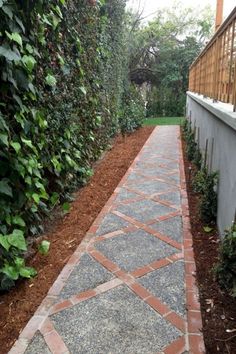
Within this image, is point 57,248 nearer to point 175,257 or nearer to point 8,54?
point 175,257

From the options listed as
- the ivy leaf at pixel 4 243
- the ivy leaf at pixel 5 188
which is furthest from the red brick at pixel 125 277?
the ivy leaf at pixel 5 188

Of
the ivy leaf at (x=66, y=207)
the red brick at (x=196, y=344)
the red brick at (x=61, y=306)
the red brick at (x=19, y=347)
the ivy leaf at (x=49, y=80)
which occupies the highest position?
the ivy leaf at (x=49, y=80)

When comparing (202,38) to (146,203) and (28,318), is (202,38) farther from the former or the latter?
(28,318)

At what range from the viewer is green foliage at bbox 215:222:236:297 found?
2023mm

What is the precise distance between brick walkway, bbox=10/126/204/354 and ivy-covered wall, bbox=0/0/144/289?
427 millimetres

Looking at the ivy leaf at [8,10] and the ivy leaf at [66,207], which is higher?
the ivy leaf at [8,10]

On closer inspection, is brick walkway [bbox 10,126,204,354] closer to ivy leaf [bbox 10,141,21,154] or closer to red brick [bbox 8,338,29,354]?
red brick [bbox 8,338,29,354]

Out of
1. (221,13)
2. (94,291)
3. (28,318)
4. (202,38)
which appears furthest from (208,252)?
(202,38)

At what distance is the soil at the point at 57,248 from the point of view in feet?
6.67

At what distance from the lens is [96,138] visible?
5.68m

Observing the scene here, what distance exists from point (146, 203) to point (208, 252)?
1.24 meters

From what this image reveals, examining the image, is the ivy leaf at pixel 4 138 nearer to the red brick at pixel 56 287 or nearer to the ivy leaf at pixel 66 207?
the red brick at pixel 56 287

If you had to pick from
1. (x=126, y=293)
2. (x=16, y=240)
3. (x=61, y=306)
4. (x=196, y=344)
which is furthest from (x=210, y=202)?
(x=16, y=240)

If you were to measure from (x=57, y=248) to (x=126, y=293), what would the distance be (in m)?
0.90
